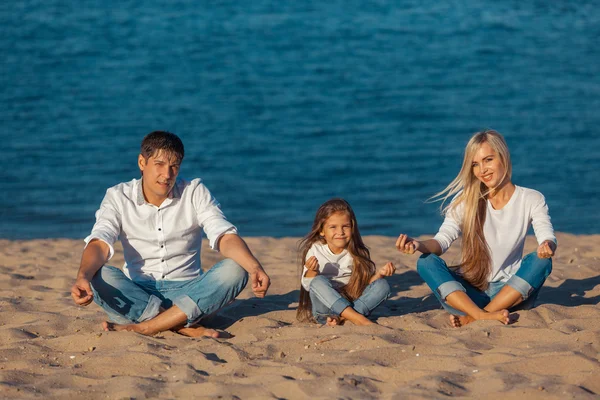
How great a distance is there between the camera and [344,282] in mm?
5113

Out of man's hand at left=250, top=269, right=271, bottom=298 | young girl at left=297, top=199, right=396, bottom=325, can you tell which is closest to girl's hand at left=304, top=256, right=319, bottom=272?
young girl at left=297, top=199, right=396, bottom=325

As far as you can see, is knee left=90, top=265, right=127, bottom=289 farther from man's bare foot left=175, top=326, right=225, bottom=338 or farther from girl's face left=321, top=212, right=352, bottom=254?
girl's face left=321, top=212, right=352, bottom=254

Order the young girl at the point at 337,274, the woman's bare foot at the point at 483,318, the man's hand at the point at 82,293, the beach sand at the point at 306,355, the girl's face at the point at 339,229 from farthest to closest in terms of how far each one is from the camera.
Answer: the girl's face at the point at 339,229, the young girl at the point at 337,274, the woman's bare foot at the point at 483,318, the man's hand at the point at 82,293, the beach sand at the point at 306,355

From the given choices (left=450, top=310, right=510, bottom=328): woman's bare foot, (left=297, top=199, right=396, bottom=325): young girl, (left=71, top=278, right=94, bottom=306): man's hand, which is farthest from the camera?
(left=297, top=199, right=396, bottom=325): young girl

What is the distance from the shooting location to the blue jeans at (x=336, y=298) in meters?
4.88

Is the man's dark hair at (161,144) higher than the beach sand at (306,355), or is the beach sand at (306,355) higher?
the man's dark hair at (161,144)

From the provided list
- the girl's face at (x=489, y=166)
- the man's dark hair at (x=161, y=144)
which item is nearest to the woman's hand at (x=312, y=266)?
the man's dark hair at (x=161, y=144)

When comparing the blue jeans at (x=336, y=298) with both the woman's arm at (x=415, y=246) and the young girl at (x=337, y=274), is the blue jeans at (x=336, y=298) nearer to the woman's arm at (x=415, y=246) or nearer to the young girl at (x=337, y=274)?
the young girl at (x=337, y=274)

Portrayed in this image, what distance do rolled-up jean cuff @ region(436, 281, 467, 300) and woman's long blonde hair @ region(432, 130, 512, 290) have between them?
0.25 m

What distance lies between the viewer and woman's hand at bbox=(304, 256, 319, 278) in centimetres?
500

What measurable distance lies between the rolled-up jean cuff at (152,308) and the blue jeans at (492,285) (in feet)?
4.99

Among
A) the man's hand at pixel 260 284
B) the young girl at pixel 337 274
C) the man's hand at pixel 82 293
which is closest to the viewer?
the man's hand at pixel 82 293

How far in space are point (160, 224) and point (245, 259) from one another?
22.6 inches

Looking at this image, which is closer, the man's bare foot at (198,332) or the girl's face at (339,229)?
the man's bare foot at (198,332)
